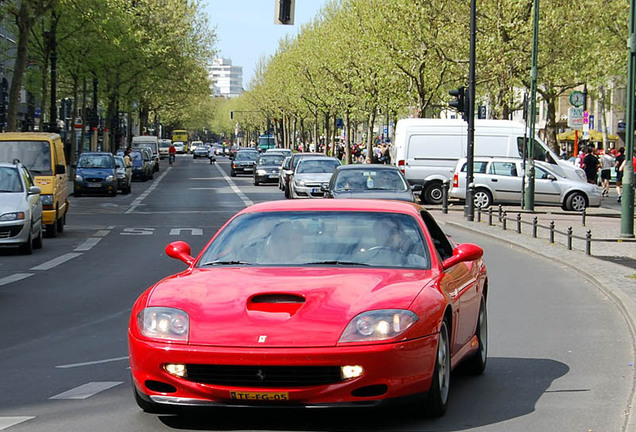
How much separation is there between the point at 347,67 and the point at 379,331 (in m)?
63.7

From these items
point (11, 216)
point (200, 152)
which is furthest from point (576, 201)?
point (200, 152)

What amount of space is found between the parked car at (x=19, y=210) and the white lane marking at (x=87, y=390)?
12.8 meters

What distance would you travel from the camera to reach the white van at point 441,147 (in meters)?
39.8

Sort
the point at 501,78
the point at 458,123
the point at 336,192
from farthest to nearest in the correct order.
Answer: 1. the point at 501,78
2. the point at 458,123
3. the point at 336,192

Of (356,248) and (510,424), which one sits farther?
(356,248)

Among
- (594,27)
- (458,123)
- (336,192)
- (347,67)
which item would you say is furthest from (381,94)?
(336,192)

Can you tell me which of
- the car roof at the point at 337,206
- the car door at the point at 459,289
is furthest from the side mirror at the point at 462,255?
the car roof at the point at 337,206

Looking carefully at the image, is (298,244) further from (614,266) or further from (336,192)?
Answer: (336,192)

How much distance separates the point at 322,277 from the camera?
279 inches

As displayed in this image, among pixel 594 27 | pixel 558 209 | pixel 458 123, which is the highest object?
pixel 594 27

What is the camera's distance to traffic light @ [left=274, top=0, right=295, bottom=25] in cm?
2138

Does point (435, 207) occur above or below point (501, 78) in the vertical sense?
below

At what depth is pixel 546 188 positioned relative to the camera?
37062 mm

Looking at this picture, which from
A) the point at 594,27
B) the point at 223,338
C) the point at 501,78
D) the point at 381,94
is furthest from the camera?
the point at 381,94
